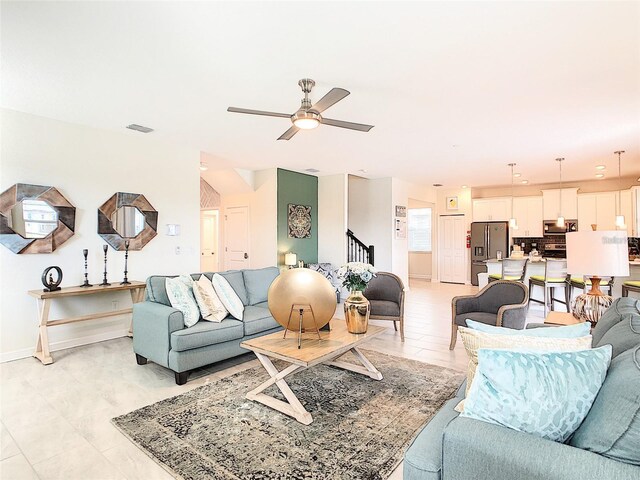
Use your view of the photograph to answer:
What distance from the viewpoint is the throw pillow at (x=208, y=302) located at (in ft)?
11.6

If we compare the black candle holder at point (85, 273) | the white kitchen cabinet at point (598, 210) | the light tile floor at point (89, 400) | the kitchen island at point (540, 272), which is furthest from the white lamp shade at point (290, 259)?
the white kitchen cabinet at point (598, 210)

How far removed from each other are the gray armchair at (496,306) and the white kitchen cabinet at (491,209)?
589 centimetres

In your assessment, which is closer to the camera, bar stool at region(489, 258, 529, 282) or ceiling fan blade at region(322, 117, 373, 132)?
ceiling fan blade at region(322, 117, 373, 132)

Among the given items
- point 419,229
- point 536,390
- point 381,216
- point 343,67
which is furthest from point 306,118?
point 419,229

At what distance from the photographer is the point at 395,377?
335 cm

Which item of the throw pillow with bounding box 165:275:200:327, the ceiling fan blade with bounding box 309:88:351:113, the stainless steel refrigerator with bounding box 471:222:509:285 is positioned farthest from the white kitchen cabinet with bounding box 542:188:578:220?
the throw pillow with bounding box 165:275:200:327

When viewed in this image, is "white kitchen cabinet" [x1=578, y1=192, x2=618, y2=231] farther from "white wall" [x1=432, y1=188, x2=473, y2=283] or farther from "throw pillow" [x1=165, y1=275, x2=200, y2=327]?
"throw pillow" [x1=165, y1=275, x2=200, y2=327]

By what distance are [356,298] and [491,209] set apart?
772 cm

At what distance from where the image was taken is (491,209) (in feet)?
31.1

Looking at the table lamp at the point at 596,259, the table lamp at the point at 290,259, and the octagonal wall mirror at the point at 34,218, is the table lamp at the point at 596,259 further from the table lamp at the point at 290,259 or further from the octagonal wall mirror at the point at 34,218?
the octagonal wall mirror at the point at 34,218

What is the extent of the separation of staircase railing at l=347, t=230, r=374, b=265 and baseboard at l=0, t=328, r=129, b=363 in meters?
4.63

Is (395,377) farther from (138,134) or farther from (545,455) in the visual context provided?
(138,134)

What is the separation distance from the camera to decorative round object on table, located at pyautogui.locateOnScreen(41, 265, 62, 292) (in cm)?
395

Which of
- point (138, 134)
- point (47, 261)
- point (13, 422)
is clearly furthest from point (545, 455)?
point (138, 134)
